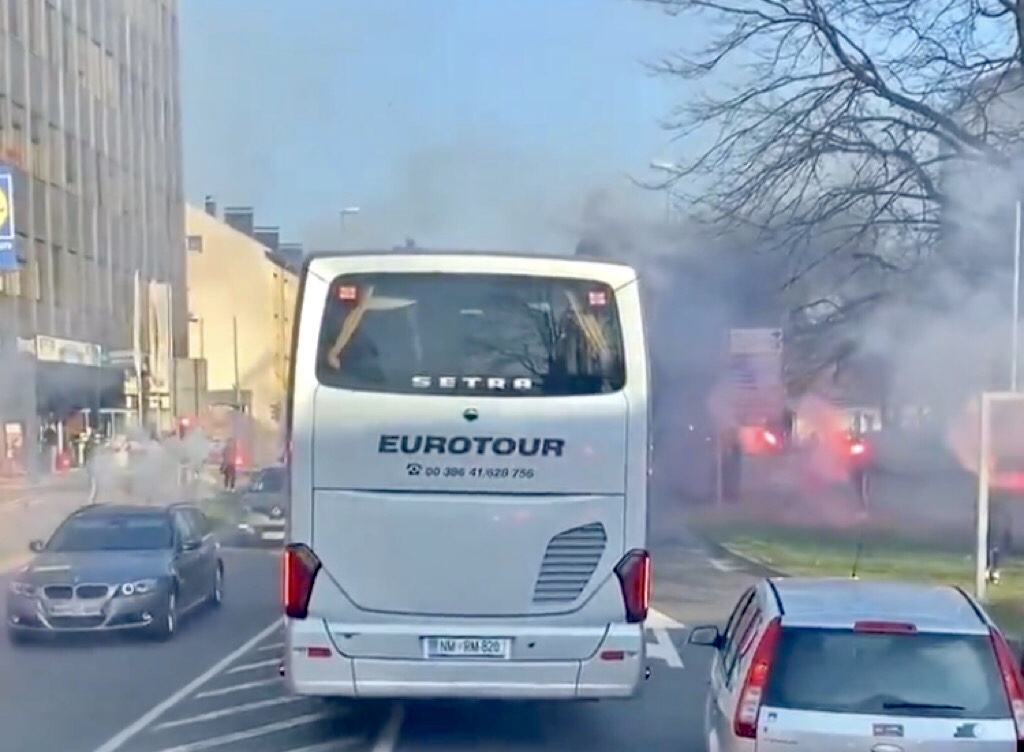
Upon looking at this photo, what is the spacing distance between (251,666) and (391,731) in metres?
3.11

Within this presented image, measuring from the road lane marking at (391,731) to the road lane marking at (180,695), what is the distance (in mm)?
1445

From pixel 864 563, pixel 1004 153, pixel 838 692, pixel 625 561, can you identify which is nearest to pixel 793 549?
pixel 864 563

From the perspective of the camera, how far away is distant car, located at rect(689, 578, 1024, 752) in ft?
21.2

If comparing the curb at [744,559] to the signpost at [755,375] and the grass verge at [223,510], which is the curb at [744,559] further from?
the grass verge at [223,510]

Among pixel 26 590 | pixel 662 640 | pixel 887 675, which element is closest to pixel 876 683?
pixel 887 675

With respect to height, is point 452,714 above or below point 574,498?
below

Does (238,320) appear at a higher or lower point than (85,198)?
lower

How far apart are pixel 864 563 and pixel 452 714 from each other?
421 inches

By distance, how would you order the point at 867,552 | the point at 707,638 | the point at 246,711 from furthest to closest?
the point at 867,552, the point at 246,711, the point at 707,638

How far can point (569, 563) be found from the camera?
930cm

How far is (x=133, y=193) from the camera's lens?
39719 millimetres

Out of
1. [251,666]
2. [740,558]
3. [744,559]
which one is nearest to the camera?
[251,666]

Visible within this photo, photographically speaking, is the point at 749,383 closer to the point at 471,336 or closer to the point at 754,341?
the point at 754,341

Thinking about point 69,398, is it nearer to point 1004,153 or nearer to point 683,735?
point 1004,153
